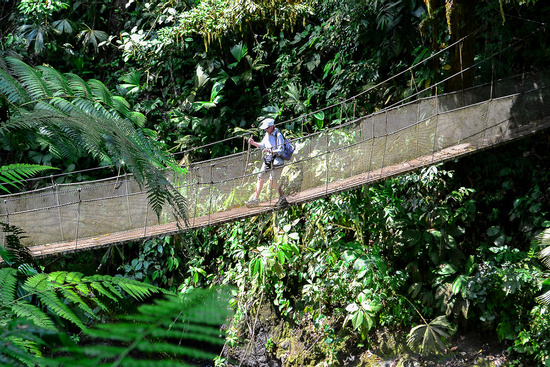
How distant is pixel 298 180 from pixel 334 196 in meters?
1.13

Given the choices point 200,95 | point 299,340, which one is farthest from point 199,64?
point 299,340

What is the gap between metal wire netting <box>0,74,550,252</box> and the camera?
4078mm

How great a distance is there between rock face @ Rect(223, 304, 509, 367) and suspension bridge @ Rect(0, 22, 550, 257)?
5.05 feet

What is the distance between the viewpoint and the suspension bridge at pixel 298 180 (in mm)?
4059

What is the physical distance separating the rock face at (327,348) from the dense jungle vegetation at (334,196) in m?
0.02

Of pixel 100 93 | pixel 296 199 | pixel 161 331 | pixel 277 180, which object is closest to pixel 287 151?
pixel 277 180

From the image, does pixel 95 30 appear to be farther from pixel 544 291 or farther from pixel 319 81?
pixel 544 291

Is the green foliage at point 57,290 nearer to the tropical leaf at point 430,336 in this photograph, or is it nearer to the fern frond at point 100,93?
the fern frond at point 100,93

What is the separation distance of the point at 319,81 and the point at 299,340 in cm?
362

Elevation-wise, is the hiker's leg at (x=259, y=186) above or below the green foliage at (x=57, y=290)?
above

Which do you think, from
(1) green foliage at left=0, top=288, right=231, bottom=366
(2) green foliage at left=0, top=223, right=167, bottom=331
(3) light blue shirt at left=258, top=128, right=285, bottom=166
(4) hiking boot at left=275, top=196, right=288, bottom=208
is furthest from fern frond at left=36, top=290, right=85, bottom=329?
(3) light blue shirt at left=258, top=128, right=285, bottom=166

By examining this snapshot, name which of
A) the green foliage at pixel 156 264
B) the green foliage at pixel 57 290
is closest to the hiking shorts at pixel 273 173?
the green foliage at pixel 156 264

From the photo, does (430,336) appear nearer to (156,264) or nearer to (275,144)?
(275,144)

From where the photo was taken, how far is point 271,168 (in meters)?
4.30
